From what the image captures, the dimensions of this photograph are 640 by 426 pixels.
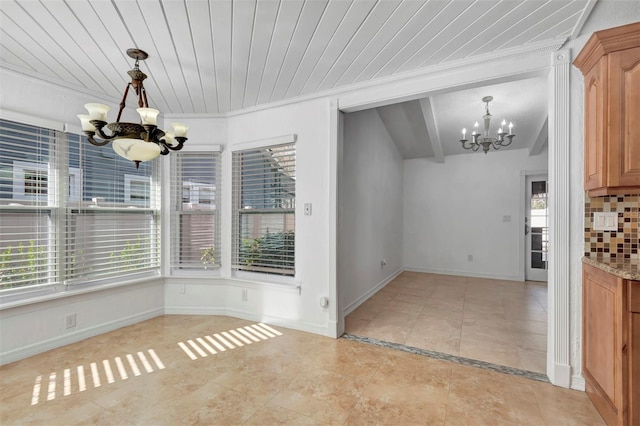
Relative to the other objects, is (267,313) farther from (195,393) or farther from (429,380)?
(429,380)

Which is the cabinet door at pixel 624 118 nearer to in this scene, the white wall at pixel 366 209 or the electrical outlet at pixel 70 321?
the white wall at pixel 366 209

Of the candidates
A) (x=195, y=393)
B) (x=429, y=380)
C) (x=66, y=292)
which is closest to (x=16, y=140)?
(x=66, y=292)

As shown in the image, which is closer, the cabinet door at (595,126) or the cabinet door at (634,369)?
the cabinet door at (634,369)

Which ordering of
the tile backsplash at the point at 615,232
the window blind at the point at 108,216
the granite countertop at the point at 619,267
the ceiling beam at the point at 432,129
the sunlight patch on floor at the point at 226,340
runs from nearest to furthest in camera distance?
1. the granite countertop at the point at 619,267
2. the tile backsplash at the point at 615,232
3. the sunlight patch on floor at the point at 226,340
4. the window blind at the point at 108,216
5. the ceiling beam at the point at 432,129

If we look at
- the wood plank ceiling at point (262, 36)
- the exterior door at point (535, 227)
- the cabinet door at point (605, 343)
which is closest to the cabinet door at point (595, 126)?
the wood plank ceiling at point (262, 36)

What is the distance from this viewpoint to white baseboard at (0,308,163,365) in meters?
2.55

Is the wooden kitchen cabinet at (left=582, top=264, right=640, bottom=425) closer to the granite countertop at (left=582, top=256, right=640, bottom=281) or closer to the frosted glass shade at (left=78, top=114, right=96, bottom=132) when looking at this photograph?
the granite countertop at (left=582, top=256, right=640, bottom=281)

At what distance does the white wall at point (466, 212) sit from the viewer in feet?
19.3

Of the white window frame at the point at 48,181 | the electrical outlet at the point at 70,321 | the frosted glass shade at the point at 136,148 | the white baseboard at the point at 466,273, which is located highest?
the frosted glass shade at the point at 136,148

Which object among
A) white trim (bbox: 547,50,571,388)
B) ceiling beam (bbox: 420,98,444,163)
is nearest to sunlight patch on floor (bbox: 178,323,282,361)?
white trim (bbox: 547,50,571,388)

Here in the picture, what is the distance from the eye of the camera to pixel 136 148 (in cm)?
211

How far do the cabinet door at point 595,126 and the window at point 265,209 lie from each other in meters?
2.57

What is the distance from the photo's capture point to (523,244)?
228 inches

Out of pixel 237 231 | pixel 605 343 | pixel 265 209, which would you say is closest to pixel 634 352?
pixel 605 343
